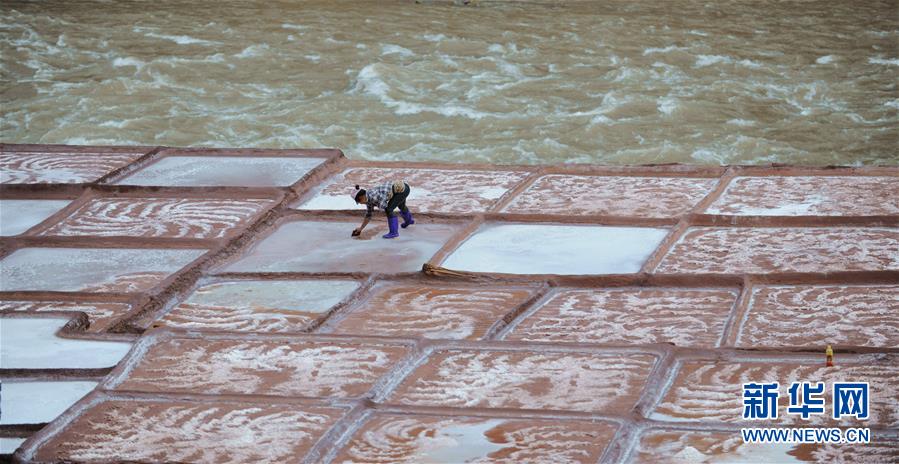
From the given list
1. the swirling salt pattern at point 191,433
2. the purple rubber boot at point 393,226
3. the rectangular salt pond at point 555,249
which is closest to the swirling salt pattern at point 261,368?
the swirling salt pattern at point 191,433

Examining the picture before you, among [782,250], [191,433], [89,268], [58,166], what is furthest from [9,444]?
[58,166]

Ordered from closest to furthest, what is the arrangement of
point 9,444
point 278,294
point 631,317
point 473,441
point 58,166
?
1. point 473,441
2. point 9,444
3. point 631,317
4. point 278,294
5. point 58,166

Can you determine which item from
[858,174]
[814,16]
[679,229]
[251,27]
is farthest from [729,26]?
[679,229]

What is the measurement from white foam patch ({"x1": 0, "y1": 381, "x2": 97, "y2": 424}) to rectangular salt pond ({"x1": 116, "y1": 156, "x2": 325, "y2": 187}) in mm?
2468

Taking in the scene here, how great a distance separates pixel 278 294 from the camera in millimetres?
5277

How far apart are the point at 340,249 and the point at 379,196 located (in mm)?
289

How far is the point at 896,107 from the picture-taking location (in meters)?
11.5

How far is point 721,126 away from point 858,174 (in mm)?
4425

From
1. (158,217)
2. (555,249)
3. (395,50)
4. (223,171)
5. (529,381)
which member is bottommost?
(529,381)

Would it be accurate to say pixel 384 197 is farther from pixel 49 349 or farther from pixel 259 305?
pixel 49 349

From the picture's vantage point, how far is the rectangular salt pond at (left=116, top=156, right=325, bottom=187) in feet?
22.4

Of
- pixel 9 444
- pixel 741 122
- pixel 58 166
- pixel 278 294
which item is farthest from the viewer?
pixel 741 122

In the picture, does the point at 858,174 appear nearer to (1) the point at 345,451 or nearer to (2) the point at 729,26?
(1) the point at 345,451

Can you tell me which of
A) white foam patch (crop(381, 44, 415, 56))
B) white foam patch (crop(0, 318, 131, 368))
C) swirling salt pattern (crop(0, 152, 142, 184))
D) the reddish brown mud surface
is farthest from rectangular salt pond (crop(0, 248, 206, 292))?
white foam patch (crop(381, 44, 415, 56))
